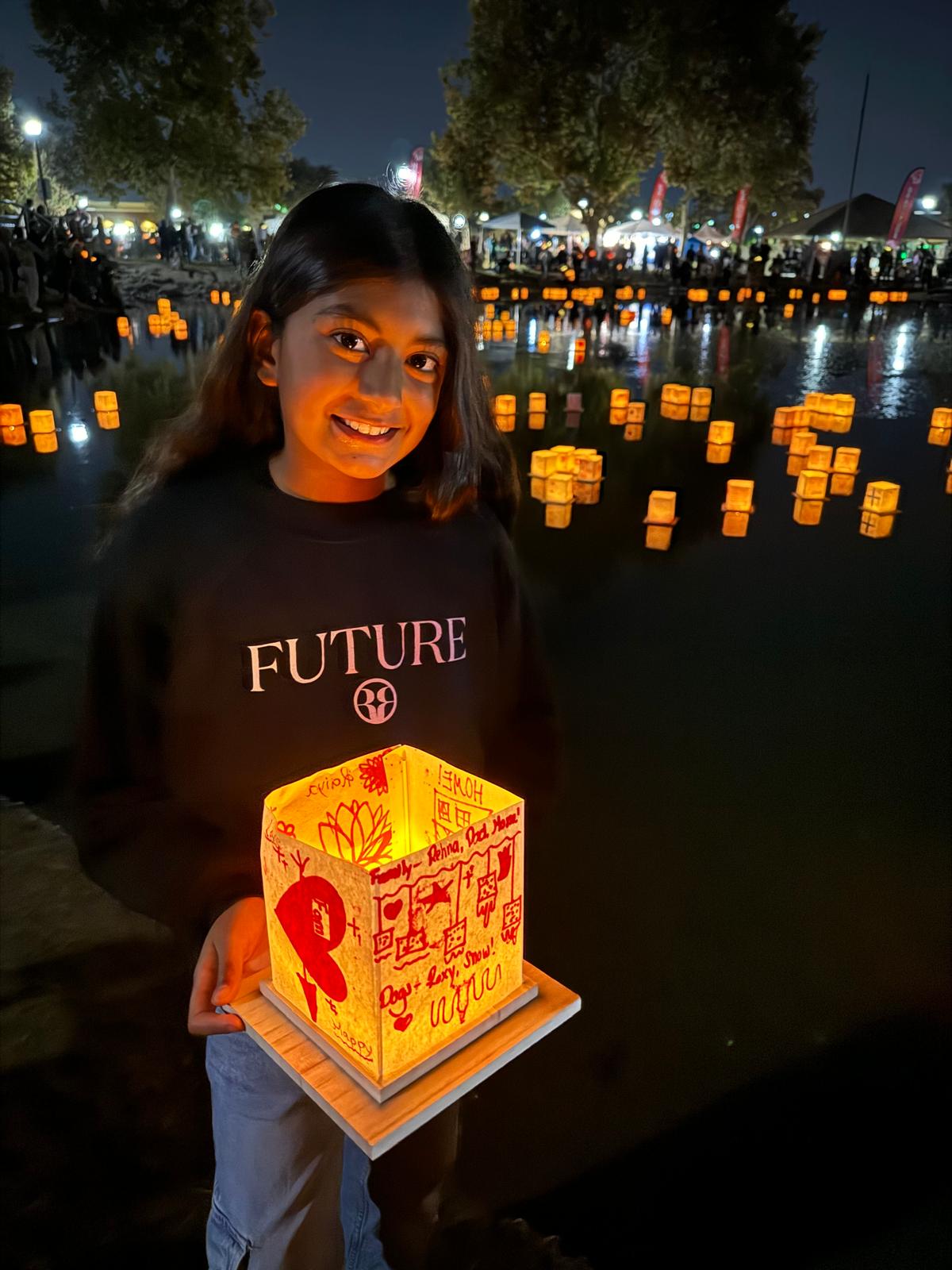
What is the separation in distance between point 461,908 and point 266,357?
100cm

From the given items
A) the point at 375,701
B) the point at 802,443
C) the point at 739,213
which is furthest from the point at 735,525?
the point at 739,213

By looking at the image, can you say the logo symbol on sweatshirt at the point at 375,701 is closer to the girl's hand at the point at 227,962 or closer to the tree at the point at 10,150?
the girl's hand at the point at 227,962

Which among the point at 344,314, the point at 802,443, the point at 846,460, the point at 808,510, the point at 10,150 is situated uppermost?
the point at 10,150

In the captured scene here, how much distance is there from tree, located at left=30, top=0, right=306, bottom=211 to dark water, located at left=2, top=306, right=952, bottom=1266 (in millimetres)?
29707

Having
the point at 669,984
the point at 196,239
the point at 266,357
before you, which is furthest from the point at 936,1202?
the point at 196,239

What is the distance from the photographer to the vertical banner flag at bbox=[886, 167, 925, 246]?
3058 cm

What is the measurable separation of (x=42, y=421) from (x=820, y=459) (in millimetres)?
7098

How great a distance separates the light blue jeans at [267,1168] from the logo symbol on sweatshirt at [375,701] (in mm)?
596

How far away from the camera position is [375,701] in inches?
62.2

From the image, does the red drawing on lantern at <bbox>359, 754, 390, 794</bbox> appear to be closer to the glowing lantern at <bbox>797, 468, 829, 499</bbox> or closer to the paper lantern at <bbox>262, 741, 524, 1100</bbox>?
the paper lantern at <bbox>262, 741, 524, 1100</bbox>

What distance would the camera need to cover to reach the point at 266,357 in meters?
1.52

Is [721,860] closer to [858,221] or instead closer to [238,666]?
[238,666]

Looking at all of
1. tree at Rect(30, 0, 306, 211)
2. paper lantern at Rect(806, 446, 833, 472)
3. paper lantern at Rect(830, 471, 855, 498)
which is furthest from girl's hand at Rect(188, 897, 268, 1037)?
tree at Rect(30, 0, 306, 211)

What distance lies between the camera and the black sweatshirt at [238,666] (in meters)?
1.46
